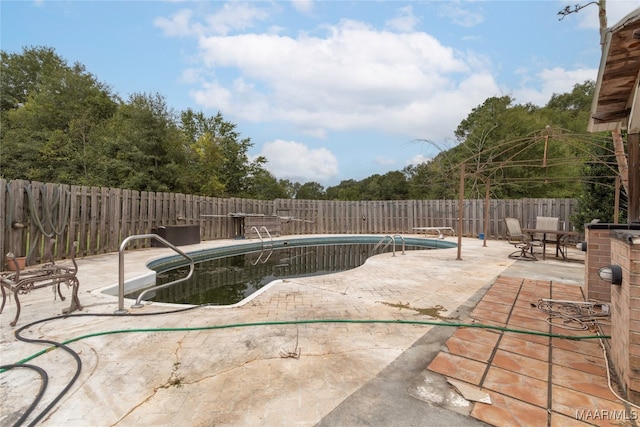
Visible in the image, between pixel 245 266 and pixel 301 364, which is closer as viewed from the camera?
pixel 301 364

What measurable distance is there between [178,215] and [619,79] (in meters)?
10.1

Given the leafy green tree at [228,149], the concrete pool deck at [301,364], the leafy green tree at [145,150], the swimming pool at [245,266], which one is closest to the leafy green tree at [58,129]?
the leafy green tree at [145,150]

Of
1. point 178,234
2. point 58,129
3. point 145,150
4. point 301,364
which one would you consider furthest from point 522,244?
point 58,129

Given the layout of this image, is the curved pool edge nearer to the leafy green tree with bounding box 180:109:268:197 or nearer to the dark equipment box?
the dark equipment box

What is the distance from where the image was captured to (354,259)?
8.12m

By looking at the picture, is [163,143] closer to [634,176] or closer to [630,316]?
[634,176]

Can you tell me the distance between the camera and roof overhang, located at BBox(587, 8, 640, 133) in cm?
226

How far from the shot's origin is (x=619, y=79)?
9.45ft

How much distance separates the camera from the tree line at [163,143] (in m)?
12.7

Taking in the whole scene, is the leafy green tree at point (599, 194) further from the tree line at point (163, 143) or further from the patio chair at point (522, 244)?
the patio chair at point (522, 244)

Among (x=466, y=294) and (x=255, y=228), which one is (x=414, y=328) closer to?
(x=466, y=294)

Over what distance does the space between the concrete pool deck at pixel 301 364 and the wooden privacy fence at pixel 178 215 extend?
2.39 m

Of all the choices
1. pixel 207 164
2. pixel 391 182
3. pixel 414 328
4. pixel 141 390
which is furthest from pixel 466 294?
pixel 391 182

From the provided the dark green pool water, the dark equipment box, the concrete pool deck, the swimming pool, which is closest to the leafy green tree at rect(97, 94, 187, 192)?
the dark equipment box
